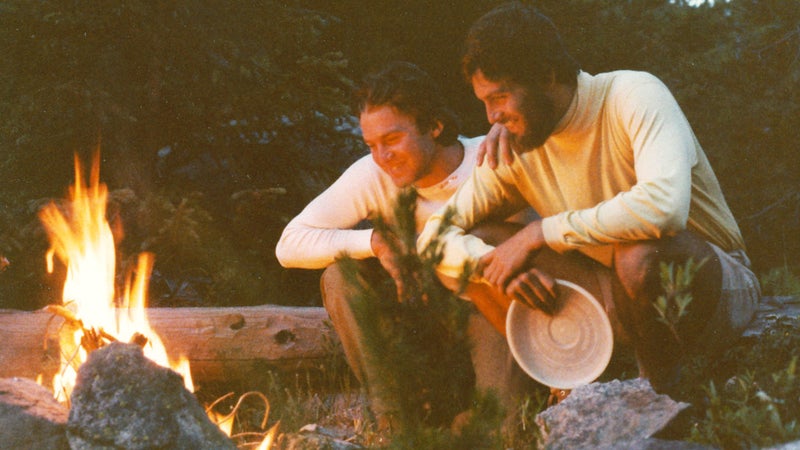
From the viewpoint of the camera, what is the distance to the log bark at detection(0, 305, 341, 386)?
5293 mm

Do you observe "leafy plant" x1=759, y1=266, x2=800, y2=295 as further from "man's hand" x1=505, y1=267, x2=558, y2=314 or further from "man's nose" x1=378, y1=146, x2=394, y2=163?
"man's hand" x1=505, y1=267, x2=558, y2=314

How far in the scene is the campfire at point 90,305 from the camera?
160 inches

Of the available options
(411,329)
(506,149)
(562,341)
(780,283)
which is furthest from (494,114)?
(780,283)

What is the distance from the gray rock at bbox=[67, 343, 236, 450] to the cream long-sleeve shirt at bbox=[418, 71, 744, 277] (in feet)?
4.14

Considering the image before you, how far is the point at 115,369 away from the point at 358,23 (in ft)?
17.9

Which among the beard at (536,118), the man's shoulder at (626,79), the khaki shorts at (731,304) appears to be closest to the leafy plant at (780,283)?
the khaki shorts at (731,304)

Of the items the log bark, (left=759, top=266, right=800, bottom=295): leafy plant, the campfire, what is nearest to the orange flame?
the campfire

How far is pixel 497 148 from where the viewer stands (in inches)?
167

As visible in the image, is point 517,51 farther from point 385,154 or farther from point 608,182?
point 385,154

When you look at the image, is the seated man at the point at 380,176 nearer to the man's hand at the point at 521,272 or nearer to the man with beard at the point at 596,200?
the man with beard at the point at 596,200

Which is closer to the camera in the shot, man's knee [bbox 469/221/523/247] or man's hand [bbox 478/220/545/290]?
man's hand [bbox 478/220/545/290]

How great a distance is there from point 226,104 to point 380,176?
1.93 metres

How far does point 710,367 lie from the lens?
3.77m

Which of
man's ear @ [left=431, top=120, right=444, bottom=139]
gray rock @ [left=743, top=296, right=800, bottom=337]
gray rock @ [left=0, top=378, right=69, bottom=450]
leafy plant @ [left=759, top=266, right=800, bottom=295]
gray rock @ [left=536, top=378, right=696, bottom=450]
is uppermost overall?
man's ear @ [left=431, top=120, right=444, bottom=139]
